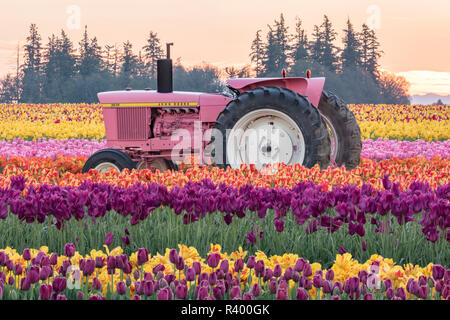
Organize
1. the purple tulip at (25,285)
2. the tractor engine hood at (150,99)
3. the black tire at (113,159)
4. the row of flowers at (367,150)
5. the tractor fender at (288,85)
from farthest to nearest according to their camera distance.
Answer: the row of flowers at (367,150)
the tractor engine hood at (150,99)
the black tire at (113,159)
the tractor fender at (288,85)
the purple tulip at (25,285)

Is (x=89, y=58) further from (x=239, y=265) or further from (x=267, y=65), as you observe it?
(x=239, y=265)

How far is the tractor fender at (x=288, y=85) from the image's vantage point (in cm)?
746

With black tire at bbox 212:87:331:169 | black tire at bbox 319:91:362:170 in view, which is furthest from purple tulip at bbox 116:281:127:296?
black tire at bbox 319:91:362:170

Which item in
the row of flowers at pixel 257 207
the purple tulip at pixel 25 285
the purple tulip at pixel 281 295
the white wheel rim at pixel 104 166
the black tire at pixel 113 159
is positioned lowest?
the purple tulip at pixel 281 295

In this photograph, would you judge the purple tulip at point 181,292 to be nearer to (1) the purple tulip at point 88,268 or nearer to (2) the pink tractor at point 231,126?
(1) the purple tulip at point 88,268

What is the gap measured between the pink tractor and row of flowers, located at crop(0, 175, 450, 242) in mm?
1997

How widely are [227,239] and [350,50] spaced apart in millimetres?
39954

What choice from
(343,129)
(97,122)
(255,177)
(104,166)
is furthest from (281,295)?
(97,122)

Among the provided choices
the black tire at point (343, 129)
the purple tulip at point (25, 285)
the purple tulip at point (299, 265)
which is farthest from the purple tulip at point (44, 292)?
the black tire at point (343, 129)

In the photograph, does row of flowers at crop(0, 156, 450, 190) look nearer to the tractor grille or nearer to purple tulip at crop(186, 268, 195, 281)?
the tractor grille

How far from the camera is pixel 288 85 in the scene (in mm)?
7520

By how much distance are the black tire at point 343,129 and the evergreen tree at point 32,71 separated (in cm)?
3596

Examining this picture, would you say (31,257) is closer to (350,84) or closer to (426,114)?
(426,114)

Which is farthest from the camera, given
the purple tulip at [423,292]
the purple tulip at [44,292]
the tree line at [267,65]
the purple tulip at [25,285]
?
the tree line at [267,65]
